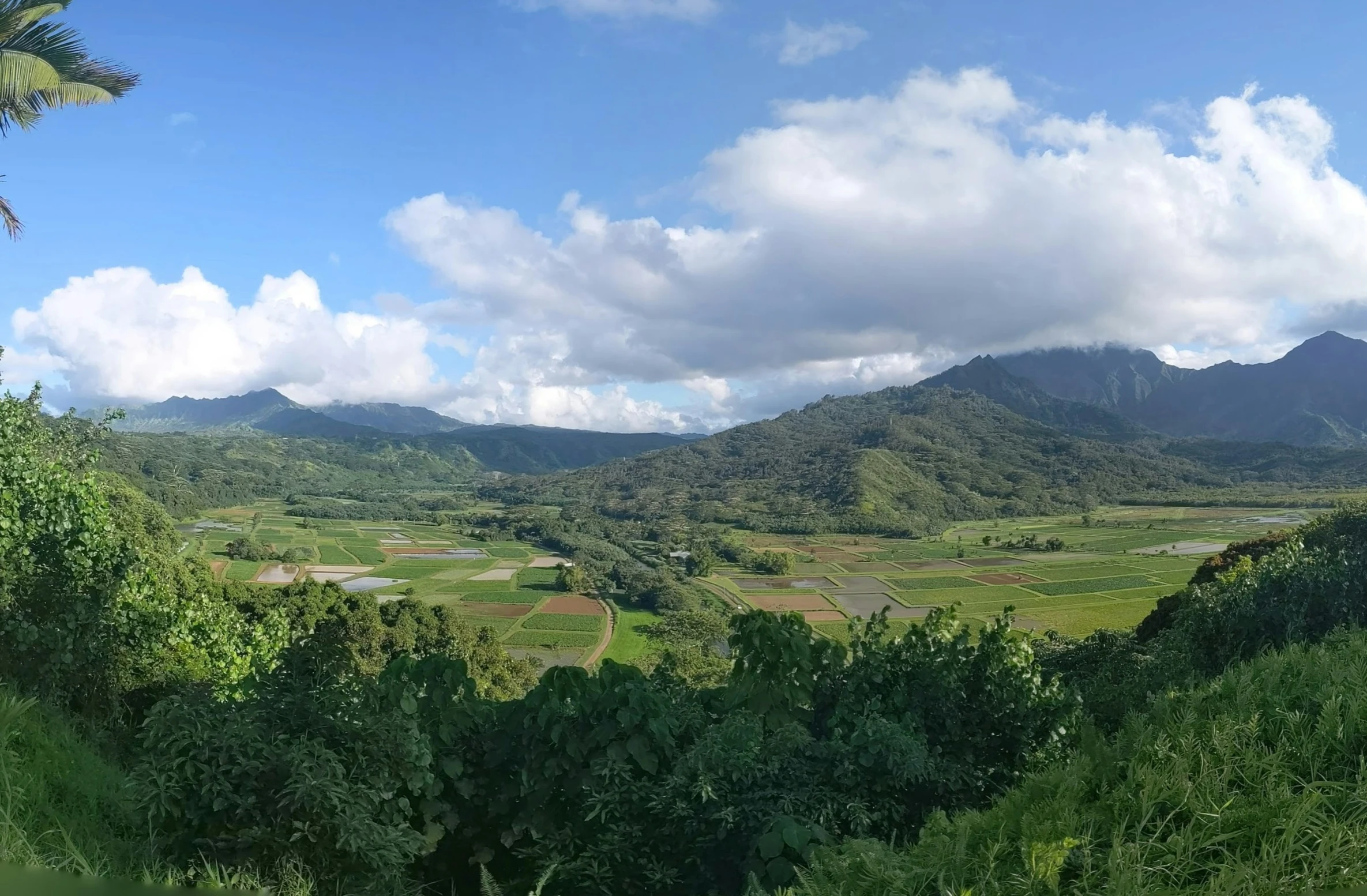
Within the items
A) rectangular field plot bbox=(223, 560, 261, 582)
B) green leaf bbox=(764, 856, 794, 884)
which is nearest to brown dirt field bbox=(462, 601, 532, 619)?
rectangular field plot bbox=(223, 560, 261, 582)

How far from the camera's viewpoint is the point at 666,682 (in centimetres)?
622

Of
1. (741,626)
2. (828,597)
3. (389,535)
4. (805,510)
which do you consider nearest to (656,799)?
(741,626)

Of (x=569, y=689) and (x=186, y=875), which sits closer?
(x=186, y=875)

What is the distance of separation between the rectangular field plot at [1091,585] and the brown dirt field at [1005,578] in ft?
5.16

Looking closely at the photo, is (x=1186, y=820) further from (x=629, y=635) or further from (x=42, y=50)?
(x=629, y=635)

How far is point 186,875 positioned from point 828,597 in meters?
57.6

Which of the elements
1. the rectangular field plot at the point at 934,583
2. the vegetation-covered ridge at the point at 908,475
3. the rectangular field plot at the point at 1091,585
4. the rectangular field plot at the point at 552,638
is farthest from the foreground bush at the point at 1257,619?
the vegetation-covered ridge at the point at 908,475

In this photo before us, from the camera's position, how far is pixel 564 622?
54312 millimetres

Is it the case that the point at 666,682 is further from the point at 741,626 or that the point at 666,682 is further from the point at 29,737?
the point at 29,737

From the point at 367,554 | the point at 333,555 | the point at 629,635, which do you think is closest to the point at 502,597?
the point at 629,635

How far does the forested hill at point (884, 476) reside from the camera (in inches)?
4540

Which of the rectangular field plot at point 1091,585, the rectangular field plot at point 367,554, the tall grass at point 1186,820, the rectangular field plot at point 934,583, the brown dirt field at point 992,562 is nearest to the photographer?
the tall grass at point 1186,820

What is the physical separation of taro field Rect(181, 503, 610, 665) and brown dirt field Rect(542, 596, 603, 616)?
0.37 feet

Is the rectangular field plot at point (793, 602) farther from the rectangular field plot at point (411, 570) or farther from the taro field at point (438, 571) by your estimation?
the rectangular field plot at point (411, 570)
